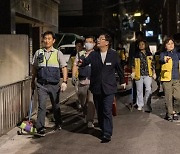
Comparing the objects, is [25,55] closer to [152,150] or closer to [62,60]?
[62,60]

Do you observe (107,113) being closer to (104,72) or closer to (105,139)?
(105,139)

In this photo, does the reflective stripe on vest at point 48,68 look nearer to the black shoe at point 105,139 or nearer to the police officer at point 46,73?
the police officer at point 46,73

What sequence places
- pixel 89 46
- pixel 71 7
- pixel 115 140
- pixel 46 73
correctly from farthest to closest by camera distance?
pixel 71 7 < pixel 89 46 < pixel 46 73 < pixel 115 140

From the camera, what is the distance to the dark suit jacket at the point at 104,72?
24.4 ft

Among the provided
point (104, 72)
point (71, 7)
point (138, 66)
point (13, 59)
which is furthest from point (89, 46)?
point (71, 7)

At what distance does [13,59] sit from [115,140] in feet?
10.1

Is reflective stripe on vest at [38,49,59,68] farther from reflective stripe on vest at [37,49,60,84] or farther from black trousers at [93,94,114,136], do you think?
black trousers at [93,94,114,136]

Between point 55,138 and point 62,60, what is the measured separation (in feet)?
4.84

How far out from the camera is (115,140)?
7633 mm

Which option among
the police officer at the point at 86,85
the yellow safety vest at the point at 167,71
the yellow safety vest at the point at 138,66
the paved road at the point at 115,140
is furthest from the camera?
the yellow safety vest at the point at 138,66

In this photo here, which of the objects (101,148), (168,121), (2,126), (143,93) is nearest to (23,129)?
(2,126)

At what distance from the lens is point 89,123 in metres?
8.65

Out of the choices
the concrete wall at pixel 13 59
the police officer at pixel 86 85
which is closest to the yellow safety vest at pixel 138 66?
the police officer at pixel 86 85

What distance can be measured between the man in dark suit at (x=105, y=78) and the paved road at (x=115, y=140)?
0.43 metres
